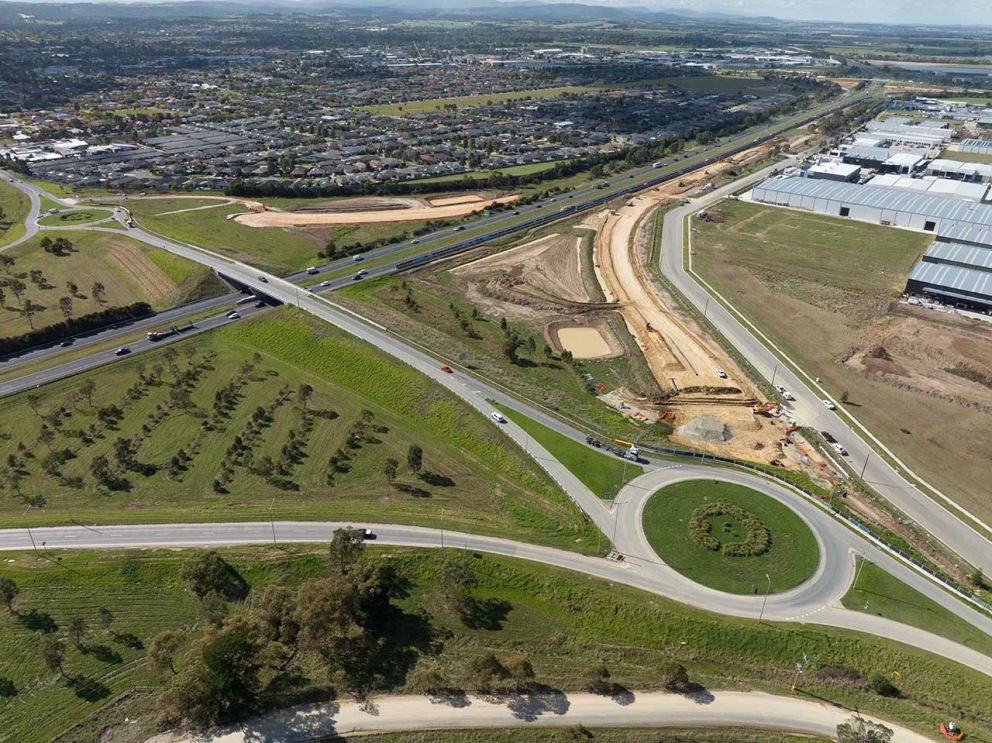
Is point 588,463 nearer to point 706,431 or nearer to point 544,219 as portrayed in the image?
point 706,431

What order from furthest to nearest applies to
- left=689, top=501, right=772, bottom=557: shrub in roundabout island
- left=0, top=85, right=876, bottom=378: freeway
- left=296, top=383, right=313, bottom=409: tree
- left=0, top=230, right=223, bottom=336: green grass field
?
left=0, top=85, right=876, bottom=378: freeway → left=0, top=230, right=223, bottom=336: green grass field → left=296, top=383, right=313, bottom=409: tree → left=689, top=501, right=772, bottom=557: shrub in roundabout island

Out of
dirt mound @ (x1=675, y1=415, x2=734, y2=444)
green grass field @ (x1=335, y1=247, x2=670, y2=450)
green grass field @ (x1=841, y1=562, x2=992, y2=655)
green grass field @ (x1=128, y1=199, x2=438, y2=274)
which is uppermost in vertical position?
green grass field @ (x1=128, y1=199, x2=438, y2=274)

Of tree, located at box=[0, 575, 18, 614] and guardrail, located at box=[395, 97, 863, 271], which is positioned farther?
guardrail, located at box=[395, 97, 863, 271]

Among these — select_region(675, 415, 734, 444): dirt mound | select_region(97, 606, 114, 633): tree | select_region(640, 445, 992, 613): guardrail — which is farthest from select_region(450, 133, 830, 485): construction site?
select_region(97, 606, 114, 633): tree

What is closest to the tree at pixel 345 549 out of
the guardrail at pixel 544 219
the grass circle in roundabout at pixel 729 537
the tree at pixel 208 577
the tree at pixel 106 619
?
the tree at pixel 208 577

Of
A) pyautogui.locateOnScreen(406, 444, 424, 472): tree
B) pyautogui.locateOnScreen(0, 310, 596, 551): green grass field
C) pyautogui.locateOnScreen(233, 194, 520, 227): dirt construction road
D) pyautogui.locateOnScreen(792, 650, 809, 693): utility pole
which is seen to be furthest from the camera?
pyautogui.locateOnScreen(233, 194, 520, 227): dirt construction road

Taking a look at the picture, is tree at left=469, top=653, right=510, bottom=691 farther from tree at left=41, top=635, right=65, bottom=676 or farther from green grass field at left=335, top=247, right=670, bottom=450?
green grass field at left=335, top=247, right=670, bottom=450

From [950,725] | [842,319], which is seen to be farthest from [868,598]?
[842,319]

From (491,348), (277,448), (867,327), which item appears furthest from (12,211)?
(867,327)
